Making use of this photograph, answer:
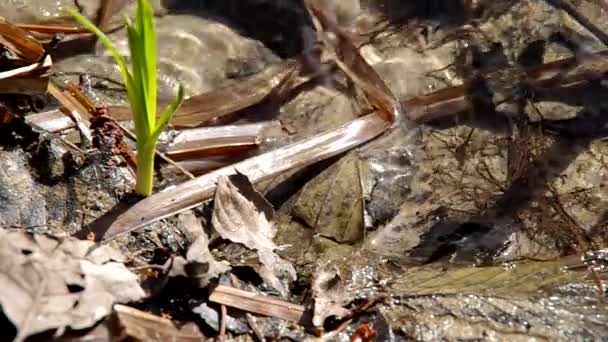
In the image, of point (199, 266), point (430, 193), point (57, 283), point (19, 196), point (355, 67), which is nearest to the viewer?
point (57, 283)

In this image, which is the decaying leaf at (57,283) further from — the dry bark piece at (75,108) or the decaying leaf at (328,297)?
the dry bark piece at (75,108)

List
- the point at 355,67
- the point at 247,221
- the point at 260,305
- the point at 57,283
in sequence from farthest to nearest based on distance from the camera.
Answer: the point at 355,67 → the point at 247,221 → the point at 260,305 → the point at 57,283

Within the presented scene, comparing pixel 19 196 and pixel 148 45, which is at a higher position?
pixel 148 45

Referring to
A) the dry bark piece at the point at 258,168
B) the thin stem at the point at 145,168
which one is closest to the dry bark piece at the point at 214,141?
the dry bark piece at the point at 258,168

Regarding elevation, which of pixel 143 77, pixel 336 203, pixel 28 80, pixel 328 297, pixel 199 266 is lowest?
pixel 336 203

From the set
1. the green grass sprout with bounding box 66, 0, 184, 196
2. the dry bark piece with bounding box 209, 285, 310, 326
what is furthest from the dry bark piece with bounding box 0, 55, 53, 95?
the dry bark piece with bounding box 209, 285, 310, 326

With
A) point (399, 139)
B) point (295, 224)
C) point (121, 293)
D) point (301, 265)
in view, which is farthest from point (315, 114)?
point (121, 293)

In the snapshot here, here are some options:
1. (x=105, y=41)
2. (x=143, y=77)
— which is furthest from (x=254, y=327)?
(x=105, y=41)

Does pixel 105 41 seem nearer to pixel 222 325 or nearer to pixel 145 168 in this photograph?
pixel 145 168
